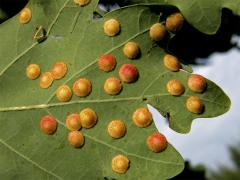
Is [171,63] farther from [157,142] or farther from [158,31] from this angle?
[157,142]

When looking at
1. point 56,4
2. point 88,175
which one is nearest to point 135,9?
point 56,4

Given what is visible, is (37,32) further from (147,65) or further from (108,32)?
(147,65)

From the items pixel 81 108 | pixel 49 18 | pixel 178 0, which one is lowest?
pixel 81 108

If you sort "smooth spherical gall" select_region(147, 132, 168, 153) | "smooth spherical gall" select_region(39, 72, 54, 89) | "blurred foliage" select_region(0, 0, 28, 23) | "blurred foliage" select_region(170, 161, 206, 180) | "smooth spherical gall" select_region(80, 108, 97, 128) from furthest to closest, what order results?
"blurred foliage" select_region(170, 161, 206, 180)
"blurred foliage" select_region(0, 0, 28, 23)
"smooth spherical gall" select_region(39, 72, 54, 89)
"smooth spherical gall" select_region(80, 108, 97, 128)
"smooth spherical gall" select_region(147, 132, 168, 153)

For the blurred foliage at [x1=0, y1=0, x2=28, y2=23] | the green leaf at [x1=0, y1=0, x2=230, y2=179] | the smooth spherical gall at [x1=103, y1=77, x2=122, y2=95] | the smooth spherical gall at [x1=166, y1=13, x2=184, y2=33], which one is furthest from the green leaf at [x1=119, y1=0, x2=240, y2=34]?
the blurred foliage at [x1=0, y1=0, x2=28, y2=23]

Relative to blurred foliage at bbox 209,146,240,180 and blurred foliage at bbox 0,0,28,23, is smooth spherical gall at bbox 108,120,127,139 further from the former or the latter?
blurred foliage at bbox 209,146,240,180

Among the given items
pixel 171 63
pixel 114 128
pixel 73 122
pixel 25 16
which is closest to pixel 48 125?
pixel 73 122

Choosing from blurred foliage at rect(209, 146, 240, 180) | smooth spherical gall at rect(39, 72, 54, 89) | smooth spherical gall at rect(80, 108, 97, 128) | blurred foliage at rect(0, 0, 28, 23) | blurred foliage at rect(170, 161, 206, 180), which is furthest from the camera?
blurred foliage at rect(209, 146, 240, 180)
